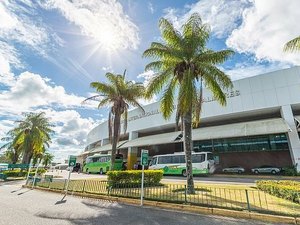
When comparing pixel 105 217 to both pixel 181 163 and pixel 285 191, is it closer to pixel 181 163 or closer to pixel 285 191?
pixel 285 191

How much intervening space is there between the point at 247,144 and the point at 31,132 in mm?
34103

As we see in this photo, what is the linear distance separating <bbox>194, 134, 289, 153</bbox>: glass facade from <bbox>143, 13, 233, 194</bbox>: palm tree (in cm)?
1739

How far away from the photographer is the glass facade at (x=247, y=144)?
24694 millimetres

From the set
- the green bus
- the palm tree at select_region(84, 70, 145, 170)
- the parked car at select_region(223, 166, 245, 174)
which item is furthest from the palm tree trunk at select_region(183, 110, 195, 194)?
the green bus

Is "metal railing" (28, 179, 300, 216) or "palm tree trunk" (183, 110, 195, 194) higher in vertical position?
"palm tree trunk" (183, 110, 195, 194)

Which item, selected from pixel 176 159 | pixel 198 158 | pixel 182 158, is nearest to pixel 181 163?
pixel 182 158

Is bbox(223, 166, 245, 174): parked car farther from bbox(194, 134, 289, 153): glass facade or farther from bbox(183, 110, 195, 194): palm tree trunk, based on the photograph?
bbox(183, 110, 195, 194): palm tree trunk

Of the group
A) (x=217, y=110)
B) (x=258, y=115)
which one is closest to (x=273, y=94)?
(x=258, y=115)

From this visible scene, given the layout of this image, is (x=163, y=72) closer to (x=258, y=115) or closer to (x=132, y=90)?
(x=132, y=90)

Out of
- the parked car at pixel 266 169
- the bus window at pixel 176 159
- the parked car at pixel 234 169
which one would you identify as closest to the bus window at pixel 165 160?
the bus window at pixel 176 159

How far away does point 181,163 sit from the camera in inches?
976

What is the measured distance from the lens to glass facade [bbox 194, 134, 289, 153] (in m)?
24.7

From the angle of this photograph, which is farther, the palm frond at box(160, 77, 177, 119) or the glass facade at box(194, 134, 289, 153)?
the glass facade at box(194, 134, 289, 153)

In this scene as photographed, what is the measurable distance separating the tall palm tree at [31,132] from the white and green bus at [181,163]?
19948 millimetres
